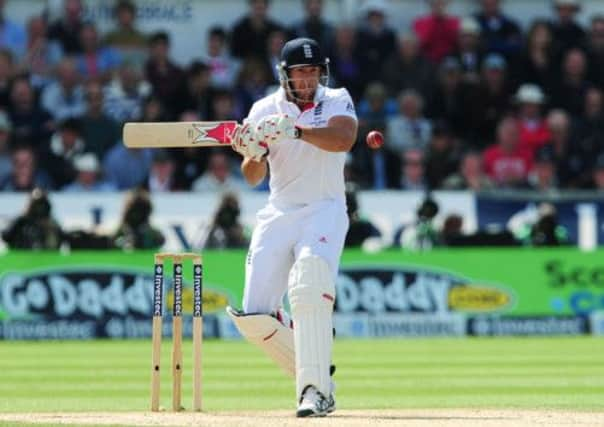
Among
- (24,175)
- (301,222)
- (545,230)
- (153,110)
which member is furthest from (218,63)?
(301,222)

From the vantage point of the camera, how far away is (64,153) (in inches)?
699

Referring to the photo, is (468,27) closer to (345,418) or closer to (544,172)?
(544,172)

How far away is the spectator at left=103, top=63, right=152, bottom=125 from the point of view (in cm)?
1848

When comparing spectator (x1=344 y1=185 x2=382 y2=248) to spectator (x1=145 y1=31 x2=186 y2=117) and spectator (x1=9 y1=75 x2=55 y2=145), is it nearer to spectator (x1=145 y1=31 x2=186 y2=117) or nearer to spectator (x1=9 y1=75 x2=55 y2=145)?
spectator (x1=145 y1=31 x2=186 y2=117)

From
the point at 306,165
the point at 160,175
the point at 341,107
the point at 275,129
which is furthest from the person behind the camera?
the point at 160,175

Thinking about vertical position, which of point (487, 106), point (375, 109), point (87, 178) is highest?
point (487, 106)

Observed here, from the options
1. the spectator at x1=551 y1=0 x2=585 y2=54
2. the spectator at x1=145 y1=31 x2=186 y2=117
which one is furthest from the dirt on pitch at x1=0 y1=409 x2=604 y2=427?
the spectator at x1=551 y1=0 x2=585 y2=54

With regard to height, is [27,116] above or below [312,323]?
above

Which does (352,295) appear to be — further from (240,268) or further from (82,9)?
(82,9)

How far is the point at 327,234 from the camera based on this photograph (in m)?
8.23

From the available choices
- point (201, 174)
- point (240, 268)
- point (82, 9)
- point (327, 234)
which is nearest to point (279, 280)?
point (327, 234)

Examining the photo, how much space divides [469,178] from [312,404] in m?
10.1

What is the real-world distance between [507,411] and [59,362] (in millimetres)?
5576

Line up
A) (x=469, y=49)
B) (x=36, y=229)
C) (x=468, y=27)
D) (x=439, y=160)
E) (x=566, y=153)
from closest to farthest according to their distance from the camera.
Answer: (x=36, y=229) < (x=439, y=160) < (x=566, y=153) < (x=468, y=27) < (x=469, y=49)
